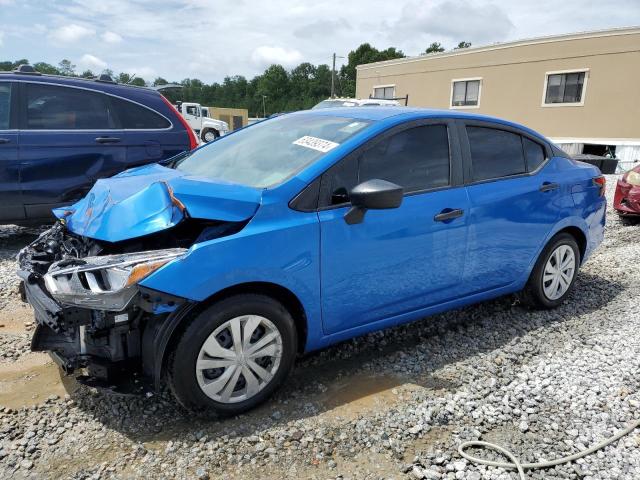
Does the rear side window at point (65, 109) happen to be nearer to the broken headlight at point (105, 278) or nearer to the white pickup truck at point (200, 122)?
the broken headlight at point (105, 278)

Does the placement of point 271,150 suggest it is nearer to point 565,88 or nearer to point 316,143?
point 316,143

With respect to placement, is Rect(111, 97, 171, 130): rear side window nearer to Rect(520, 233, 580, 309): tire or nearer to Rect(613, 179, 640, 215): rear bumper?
Rect(520, 233, 580, 309): tire

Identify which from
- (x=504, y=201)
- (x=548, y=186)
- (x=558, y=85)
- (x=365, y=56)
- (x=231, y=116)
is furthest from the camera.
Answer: (x=365, y=56)

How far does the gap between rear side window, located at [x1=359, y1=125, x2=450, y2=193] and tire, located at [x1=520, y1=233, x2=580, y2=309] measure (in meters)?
1.36

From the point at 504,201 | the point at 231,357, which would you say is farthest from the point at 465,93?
the point at 231,357

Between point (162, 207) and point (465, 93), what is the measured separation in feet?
85.3

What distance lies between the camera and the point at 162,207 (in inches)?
101

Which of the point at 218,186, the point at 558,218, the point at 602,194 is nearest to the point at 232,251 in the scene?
the point at 218,186

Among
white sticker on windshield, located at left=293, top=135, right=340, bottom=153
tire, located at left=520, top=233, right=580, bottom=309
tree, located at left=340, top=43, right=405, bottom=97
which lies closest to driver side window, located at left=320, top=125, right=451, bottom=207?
white sticker on windshield, located at left=293, top=135, right=340, bottom=153

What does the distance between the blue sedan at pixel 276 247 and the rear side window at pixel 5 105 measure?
2567 mm

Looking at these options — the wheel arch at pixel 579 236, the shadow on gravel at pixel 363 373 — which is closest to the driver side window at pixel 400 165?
the shadow on gravel at pixel 363 373

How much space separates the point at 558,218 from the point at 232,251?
2.84m

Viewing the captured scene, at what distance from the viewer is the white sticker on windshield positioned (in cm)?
295

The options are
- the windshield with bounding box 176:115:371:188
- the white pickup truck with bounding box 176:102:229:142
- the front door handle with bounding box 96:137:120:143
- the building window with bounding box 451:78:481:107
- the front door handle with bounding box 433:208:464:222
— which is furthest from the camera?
the white pickup truck with bounding box 176:102:229:142
